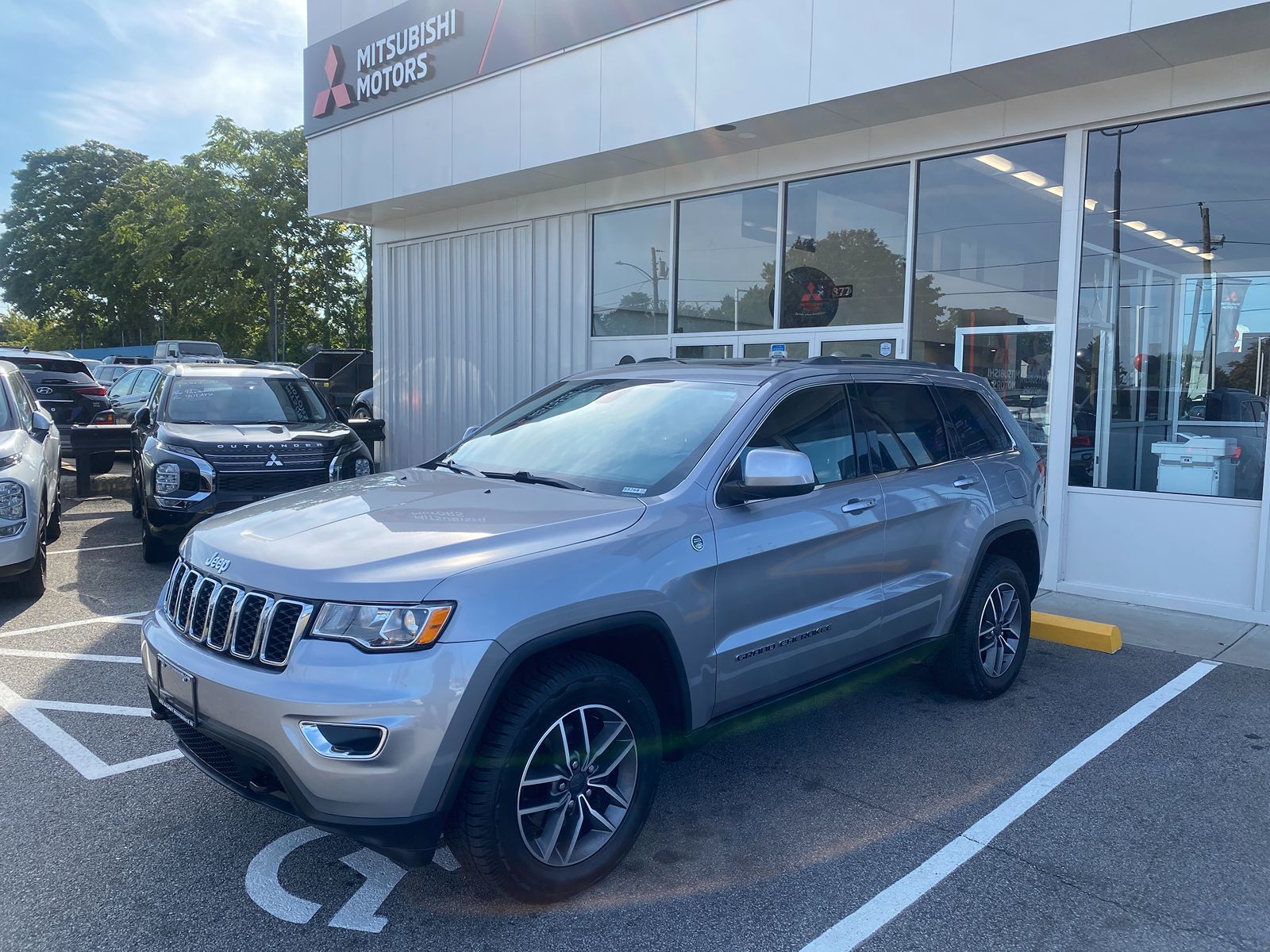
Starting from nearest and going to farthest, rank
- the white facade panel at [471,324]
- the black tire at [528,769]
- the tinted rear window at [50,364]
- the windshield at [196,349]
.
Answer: the black tire at [528,769] → the white facade panel at [471,324] → the tinted rear window at [50,364] → the windshield at [196,349]

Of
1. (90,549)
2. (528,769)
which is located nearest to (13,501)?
(90,549)

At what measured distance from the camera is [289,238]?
38812mm

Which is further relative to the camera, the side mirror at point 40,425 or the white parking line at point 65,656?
the side mirror at point 40,425

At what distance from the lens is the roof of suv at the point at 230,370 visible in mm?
9102

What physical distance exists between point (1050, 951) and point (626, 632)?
1628 mm

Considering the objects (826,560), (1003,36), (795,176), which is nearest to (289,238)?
(795,176)

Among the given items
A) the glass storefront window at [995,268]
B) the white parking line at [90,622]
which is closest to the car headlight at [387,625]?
the white parking line at [90,622]

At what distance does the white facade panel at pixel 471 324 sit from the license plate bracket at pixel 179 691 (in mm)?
8675

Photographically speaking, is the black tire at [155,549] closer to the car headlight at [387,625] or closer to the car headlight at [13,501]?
the car headlight at [13,501]

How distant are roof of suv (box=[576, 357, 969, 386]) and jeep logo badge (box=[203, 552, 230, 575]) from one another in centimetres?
207

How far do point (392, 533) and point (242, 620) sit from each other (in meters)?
0.53

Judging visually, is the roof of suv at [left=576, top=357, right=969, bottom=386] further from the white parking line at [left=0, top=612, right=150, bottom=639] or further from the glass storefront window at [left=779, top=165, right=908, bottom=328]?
the glass storefront window at [left=779, top=165, right=908, bottom=328]

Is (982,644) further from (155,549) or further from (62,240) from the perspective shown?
(62,240)

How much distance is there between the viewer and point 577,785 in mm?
3062
